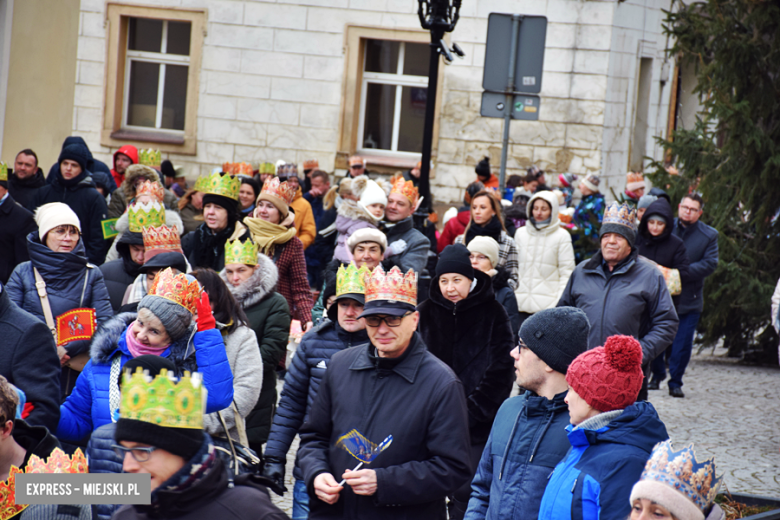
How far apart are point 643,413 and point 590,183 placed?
10260 mm

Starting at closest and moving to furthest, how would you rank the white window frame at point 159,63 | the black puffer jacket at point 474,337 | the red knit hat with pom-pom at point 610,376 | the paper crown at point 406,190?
the red knit hat with pom-pom at point 610,376, the black puffer jacket at point 474,337, the paper crown at point 406,190, the white window frame at point 159,63

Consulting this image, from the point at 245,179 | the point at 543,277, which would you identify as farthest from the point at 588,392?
the point at 245,179

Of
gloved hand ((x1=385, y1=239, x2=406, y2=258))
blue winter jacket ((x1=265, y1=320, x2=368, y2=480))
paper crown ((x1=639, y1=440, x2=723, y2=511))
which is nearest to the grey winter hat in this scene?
paper crown ((x1=639, y1=440, x2=723, y2=511))

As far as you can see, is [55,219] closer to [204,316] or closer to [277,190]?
[204,316]

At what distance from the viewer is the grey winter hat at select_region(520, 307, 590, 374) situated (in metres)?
3.61

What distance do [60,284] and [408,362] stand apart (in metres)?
2.79

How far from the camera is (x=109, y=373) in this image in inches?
164

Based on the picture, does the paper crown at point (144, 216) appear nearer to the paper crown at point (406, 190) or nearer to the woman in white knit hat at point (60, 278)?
the woman in white knit hat at point (60, 278)

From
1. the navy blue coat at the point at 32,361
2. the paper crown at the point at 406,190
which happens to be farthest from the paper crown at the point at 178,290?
the paper crown at the point at 406,190

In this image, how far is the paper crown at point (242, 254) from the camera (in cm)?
610

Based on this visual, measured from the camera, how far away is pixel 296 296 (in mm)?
7594

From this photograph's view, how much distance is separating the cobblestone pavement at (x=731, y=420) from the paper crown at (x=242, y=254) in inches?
59.8

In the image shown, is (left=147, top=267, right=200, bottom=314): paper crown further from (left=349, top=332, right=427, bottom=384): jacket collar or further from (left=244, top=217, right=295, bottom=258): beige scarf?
(left=244, top=217, right=295, bottom=258): beige scarf

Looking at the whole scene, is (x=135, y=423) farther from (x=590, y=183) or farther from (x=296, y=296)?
(x=590, y=183)
